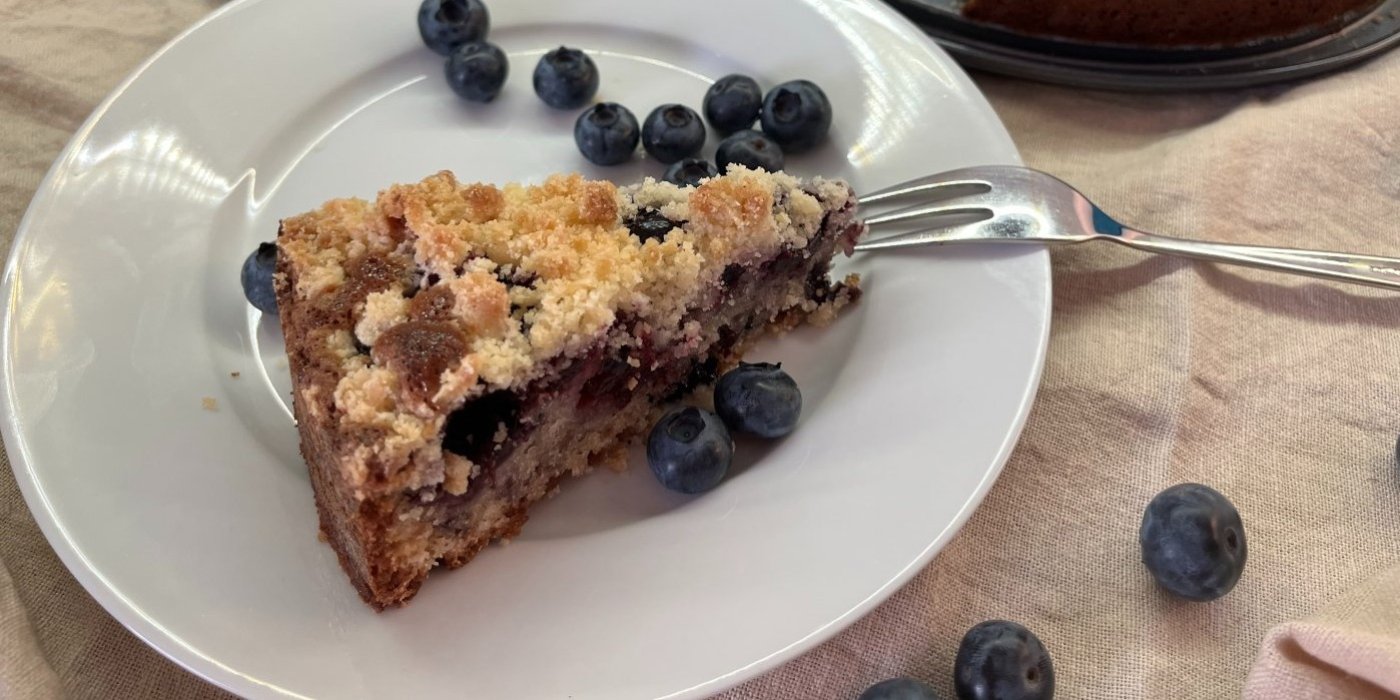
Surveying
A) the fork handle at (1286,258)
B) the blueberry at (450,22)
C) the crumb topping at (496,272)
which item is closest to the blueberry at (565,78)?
the blueberry at (450,22)

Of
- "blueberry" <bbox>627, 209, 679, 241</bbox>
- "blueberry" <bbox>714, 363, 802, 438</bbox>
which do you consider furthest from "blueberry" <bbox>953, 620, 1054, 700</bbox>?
"blueberry" <bbox>627, 209, 679, 241</bbox>

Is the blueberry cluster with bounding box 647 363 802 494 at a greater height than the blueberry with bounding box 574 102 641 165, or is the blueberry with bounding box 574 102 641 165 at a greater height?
the blueberry with bounding box 574 102 641 165

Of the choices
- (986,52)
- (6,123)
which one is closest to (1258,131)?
(986,52)

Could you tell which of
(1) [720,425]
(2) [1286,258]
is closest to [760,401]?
(1) [720,425]

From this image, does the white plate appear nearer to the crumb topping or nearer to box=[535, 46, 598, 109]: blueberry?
box=[535, 46, 598, 109]: blueberry

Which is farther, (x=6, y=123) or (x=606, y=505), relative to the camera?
(x=6, y=123)

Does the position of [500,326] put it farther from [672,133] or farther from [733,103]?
[733,103]

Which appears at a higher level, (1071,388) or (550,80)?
(1071,388)

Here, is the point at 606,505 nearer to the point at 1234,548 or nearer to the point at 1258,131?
the point at 1234,548
